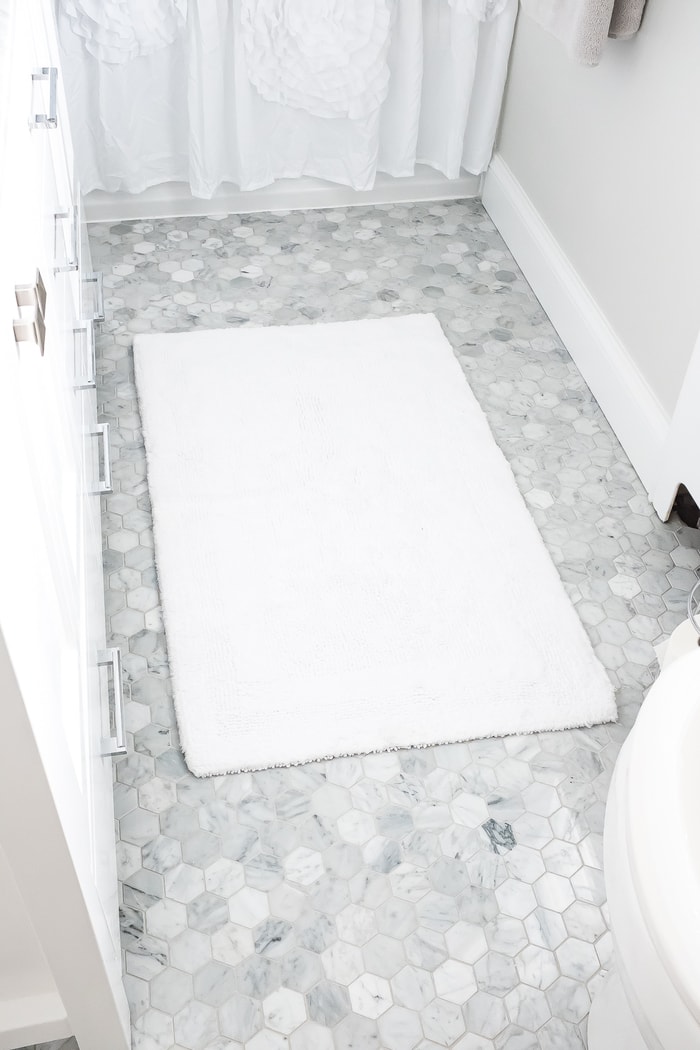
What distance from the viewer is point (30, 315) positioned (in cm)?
87

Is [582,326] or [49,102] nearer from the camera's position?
[49,102]

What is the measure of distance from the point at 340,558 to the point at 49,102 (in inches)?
32.2

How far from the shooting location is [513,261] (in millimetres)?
2549

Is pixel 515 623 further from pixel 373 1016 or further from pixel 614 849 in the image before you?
pixel 614 849

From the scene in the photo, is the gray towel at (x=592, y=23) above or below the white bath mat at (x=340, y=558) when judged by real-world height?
above

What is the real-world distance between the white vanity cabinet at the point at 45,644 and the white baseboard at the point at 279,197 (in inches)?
46.1

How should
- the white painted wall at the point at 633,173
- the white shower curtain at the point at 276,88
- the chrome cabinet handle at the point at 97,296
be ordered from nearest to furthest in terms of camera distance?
the white painted wall at the point at 633,173
the chrome cabinet handle at the point at 97,296
the white shower curtain at the point at 276,88

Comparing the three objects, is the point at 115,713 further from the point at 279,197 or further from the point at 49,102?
the point at 279,197

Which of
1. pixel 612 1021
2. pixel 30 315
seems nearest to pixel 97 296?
pixel 30 315

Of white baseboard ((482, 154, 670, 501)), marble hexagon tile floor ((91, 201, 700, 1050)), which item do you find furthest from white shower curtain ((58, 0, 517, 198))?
marble hexagon tile floor ((91, 201, 700, 1050))

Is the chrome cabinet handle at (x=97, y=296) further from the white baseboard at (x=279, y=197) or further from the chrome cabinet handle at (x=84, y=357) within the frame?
the white baseboard at (x=279, y=197)

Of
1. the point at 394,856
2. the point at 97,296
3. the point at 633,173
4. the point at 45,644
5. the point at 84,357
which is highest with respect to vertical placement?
the point at 45,644

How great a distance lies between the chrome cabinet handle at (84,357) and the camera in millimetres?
1462

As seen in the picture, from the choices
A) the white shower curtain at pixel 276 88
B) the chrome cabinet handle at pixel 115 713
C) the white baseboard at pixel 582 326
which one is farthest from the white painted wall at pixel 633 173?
the chrome cabinet handle at pixel 115 713
